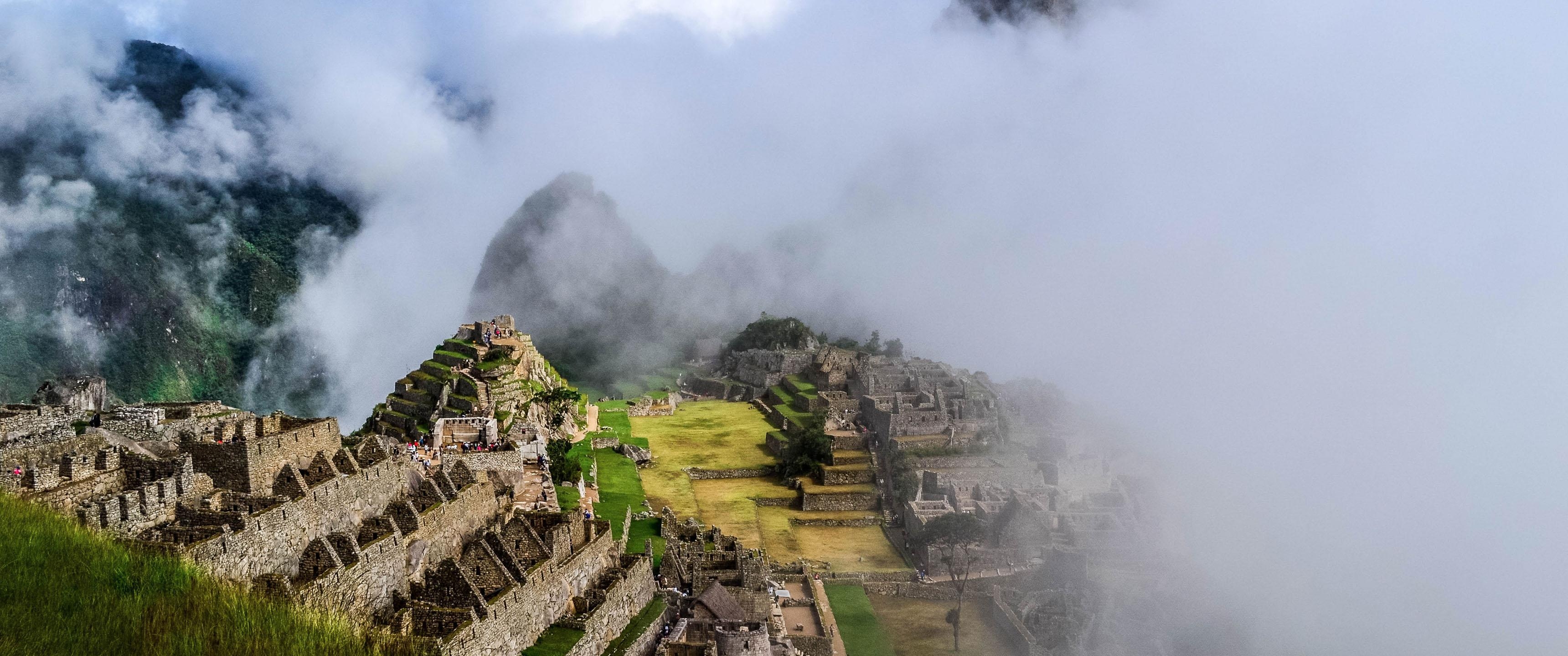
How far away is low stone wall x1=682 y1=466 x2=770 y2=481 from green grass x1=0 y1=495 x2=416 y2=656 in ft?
124

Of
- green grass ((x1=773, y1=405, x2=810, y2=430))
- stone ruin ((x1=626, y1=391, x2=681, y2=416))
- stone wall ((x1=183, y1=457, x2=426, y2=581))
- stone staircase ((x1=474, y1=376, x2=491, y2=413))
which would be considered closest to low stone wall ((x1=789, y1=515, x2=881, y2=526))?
green grass ((x1=773, y1=405, x2=810, y2=430))

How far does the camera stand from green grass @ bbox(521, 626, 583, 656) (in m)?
16.8

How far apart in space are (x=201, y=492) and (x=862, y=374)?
48147 mm

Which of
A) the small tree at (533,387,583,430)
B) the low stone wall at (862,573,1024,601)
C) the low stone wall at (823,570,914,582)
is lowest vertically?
the low stone wall at (862,573,1024,601)

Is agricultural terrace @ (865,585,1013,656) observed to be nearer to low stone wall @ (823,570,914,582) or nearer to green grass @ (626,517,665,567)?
low stone wall @ (823,570,914,582)

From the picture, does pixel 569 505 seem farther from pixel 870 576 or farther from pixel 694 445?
pixel 694 445

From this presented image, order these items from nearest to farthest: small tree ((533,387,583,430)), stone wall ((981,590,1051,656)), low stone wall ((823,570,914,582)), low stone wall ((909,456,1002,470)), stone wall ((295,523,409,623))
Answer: stone wall ((295,523,409,623)), stone wall ((981,590,1051,656)), low stone wall ((823,570,914,582)), small tree ((533,387,583,430)), low stone wall ((909,456,1002,470))

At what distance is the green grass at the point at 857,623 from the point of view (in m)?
29.8

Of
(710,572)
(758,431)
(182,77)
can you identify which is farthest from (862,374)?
(182,77)

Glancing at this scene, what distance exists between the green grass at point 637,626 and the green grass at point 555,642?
139 centimetres

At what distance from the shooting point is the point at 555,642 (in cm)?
1747

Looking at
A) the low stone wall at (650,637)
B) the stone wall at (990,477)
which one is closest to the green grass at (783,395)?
the stone wall at (990,477)

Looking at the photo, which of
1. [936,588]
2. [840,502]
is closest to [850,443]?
[840,502]

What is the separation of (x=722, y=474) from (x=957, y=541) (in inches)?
646
